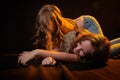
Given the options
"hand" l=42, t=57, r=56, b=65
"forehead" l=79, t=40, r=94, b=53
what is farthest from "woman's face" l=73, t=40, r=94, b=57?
"hand" l=42, t=57, r=56, b=65

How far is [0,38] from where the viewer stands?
97.7 inches

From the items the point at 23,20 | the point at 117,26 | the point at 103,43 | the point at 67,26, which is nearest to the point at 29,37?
the point at 23,20

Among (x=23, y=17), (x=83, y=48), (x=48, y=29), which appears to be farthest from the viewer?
(x=23, y=17)

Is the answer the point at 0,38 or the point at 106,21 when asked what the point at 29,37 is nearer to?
the point at 0,38

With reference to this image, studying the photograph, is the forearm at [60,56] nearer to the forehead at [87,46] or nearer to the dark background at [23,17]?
the forehead at [87,46]

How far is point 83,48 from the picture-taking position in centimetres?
150

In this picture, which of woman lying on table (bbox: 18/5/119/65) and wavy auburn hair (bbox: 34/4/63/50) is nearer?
woman lying on table (bbox: 18/5/119/65)

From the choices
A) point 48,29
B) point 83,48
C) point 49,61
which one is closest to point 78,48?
point 83,48

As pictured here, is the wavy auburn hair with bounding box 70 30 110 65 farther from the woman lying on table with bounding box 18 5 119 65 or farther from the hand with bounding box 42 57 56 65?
the hand with bounding box 42 57 56 65

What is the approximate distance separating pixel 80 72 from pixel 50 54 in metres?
0.25

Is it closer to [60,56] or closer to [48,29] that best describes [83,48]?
[60,56]

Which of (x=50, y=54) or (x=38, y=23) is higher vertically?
(x=38, y=23)

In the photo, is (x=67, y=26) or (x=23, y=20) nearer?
(x=67, y=26)

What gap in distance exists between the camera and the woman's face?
4.92 feet
